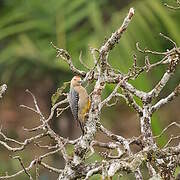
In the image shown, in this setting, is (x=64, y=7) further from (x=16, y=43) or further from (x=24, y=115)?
(x=24, y=115)

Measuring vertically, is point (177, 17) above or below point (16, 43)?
below

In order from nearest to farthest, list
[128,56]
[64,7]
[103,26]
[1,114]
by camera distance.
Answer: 1. [128,56]
2. [103,26]
3. [64,7]
4. [1,114]

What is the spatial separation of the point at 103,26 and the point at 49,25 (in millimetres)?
500

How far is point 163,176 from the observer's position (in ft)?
6.72

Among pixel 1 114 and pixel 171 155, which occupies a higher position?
pixel 1 114

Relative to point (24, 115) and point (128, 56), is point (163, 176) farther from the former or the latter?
point (24, 115)

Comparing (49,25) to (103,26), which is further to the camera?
(49,25)

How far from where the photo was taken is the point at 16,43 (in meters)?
5.36

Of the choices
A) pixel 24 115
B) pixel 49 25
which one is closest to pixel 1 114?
pixel 24 115

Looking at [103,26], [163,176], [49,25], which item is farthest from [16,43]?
[163,176]

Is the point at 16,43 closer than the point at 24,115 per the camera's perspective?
Yes

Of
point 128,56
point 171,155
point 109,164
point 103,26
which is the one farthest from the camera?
point 103,26

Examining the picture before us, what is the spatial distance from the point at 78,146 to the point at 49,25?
128 inches

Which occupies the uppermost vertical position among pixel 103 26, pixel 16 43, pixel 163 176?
pixel 16 43
